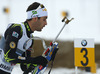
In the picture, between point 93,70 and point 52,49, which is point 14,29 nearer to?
point 52,49

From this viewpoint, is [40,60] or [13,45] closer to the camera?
[13,45]

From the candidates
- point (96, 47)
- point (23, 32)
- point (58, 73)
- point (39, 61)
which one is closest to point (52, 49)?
point (39, 61)

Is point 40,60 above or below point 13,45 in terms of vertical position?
below

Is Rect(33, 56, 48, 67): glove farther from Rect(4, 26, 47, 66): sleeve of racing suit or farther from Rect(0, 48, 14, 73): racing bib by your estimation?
Rect(0, 48, 14, 73): racing bib

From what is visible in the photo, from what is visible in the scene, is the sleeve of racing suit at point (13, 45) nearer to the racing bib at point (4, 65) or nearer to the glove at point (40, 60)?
the glove at point (40, 60)

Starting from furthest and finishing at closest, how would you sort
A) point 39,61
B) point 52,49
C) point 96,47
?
point 96,47, point 52,49, point 39,61

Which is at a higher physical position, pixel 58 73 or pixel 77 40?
pixel 77 40

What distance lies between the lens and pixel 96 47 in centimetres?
977

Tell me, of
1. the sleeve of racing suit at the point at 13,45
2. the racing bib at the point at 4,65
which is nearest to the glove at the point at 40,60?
the sleeve of racing suit at the point at 13,45

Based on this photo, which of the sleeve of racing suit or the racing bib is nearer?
the sleeve of racing suit

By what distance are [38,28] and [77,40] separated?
2.63 meters

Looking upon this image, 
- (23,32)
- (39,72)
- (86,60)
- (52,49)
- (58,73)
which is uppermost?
(23,32)

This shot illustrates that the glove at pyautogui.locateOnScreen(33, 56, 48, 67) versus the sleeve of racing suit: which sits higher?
the sleeve of racing suit

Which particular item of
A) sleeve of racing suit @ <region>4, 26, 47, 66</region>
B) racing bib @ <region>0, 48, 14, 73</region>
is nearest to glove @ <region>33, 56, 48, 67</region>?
sleeve of racing suit @ <region>4, 26, 47, 66</region>
